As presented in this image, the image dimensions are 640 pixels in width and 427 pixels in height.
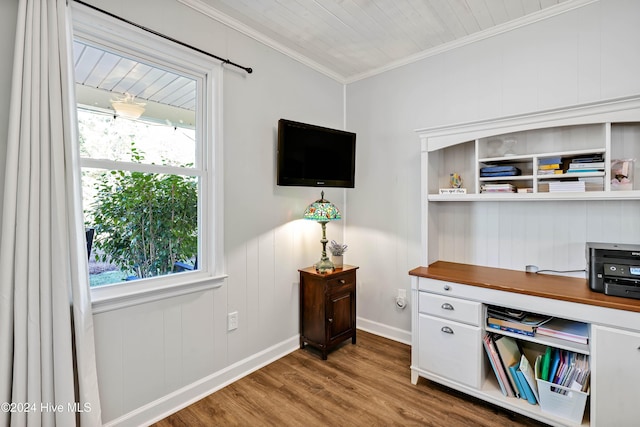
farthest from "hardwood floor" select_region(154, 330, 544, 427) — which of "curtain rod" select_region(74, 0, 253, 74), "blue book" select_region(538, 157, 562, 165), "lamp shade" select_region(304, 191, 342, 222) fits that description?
"curtain rod" select_region(74, 0, 253, 74)

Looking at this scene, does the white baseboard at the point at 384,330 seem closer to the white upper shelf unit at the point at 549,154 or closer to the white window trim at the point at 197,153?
the white upper shelf unit at the point at 549,154

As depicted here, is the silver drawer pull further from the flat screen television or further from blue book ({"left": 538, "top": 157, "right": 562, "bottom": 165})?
the flat screen television

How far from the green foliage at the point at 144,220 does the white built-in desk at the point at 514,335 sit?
1.64 m

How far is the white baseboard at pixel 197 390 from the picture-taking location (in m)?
1.81

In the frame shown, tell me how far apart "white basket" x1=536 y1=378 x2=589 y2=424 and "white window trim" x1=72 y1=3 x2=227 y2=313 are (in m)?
2.09

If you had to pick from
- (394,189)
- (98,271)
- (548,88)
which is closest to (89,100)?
(98,271)

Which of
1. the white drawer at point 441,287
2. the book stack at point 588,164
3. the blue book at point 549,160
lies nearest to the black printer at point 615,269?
the book stack at point 588,164

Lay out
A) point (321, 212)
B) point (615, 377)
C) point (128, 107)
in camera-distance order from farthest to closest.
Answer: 1. point (321, 212)
2. point (128, 107)
3. point (615, 377)

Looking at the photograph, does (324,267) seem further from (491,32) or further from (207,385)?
(491,32)

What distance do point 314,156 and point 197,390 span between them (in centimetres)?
194

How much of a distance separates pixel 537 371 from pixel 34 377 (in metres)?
2.58

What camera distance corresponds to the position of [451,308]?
6.79ft

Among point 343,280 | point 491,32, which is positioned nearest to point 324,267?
point 343,280

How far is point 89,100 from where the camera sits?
1.69 meters
